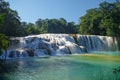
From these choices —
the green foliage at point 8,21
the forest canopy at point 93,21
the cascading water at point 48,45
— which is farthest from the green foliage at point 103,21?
the green foliage at point 8,21

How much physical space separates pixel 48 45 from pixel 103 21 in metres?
23.5

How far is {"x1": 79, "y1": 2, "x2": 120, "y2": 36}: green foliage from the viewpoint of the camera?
Result: 188ft

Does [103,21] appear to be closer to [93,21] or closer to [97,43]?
[93,21]

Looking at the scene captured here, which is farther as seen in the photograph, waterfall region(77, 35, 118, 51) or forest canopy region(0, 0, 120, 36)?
waterfall region(77, 35, 118, 51)

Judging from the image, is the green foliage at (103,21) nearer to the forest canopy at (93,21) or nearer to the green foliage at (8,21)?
the forest canopy at (93,21)

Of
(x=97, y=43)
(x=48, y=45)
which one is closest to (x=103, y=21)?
(x=97, y=43)

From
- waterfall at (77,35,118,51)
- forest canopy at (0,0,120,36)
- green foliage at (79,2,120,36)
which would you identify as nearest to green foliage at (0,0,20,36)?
Result: forest canopy at (0,0,120,36)

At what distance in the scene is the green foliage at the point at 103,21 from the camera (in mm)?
57250

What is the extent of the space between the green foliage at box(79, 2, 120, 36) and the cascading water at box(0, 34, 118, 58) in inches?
301

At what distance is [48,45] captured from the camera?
41000 mm

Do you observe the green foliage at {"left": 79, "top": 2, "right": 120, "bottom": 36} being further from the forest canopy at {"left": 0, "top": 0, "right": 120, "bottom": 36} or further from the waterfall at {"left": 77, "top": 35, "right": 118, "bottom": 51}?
the waterfall at {"left": 77, "top": 35, "right": 118, "bottom": 51}

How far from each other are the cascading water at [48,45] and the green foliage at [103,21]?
7.64 meters

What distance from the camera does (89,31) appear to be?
6266 centimetres

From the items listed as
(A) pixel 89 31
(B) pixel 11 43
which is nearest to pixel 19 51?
(B) pixel 11 43
